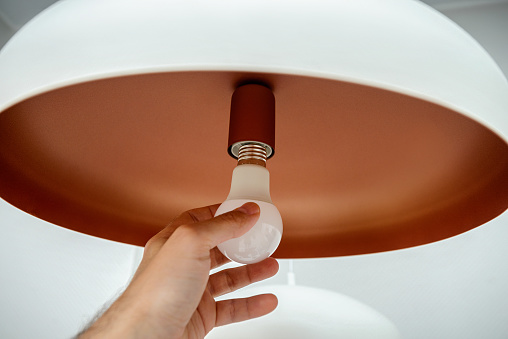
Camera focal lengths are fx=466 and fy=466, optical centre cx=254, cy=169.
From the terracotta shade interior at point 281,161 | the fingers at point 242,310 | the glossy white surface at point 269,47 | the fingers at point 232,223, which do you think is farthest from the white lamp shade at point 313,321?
the glossy white surface at point 269,47

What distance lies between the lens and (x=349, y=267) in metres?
1.25

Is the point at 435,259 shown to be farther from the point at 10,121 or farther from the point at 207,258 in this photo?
the point at 10,121

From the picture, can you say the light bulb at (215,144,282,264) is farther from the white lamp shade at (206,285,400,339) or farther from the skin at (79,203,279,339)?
the white lamp shade at (206,285,400,339)

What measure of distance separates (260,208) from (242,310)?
39cm

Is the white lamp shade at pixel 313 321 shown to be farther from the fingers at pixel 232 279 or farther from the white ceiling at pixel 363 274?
the white ceiling at pixel 363 274

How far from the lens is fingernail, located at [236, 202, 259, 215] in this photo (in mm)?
404

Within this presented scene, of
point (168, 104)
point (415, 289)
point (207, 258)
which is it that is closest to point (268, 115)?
point (168, 104)

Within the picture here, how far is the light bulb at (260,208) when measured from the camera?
1.37 ft

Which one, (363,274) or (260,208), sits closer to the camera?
(260,208)

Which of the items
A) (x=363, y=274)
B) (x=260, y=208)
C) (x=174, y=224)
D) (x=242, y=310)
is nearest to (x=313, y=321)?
(x=242, y=310)

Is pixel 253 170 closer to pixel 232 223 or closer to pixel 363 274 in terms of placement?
pixel 232 223

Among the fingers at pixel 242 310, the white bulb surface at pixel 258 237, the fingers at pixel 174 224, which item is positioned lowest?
the white bulb surface at pixel 258 237

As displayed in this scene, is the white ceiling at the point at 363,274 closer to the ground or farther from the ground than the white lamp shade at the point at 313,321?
farther from the ground

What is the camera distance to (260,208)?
42 centimetres
